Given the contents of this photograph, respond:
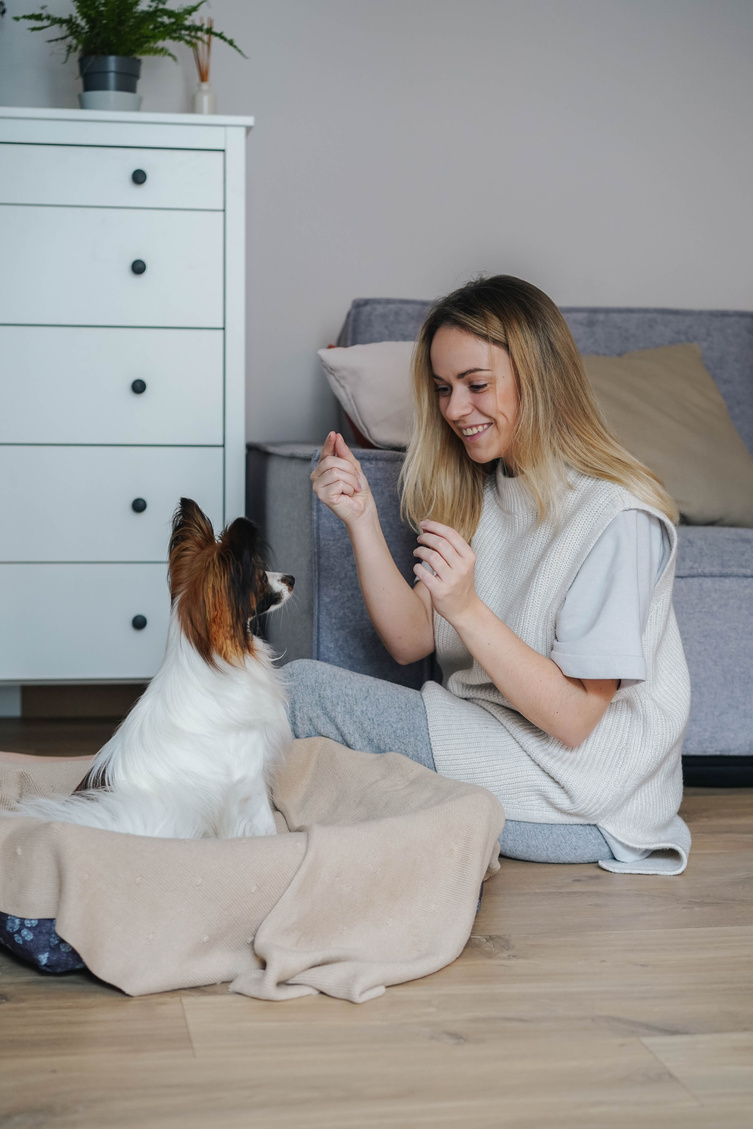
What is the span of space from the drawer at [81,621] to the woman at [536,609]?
76 centimetres

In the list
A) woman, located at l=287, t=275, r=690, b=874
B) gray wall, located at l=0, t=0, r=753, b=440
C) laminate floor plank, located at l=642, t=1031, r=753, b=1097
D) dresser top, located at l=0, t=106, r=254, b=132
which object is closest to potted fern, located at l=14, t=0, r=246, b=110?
dresser top, located at l=0, t=106, r=254, b=132

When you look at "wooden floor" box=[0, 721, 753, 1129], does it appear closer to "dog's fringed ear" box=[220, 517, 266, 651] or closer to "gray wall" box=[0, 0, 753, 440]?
"dog's fringed ear" box=[220, 517, 266, 651]

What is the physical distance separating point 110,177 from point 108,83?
0.27 metres

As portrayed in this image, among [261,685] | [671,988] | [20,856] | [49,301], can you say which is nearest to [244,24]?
[49,301]

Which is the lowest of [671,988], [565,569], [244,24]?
[671,988]

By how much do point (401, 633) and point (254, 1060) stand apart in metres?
0.92

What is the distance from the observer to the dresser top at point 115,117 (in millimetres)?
2391

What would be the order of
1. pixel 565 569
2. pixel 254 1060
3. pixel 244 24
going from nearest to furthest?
pixel 254 1060 < pixel 565 569 < pixel 244 24

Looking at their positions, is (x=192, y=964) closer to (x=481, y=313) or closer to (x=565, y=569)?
(x=565, y=569)

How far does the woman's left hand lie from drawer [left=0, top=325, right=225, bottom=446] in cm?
112

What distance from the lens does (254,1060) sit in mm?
1152

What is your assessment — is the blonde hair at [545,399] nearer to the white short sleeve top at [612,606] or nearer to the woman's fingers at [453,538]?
the white short sleeve top at [612,606]

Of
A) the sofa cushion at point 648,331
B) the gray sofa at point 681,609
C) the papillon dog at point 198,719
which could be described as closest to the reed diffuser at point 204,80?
the sofa cushion at point 648,331

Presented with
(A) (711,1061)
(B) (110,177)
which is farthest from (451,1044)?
(B) (110,177)
